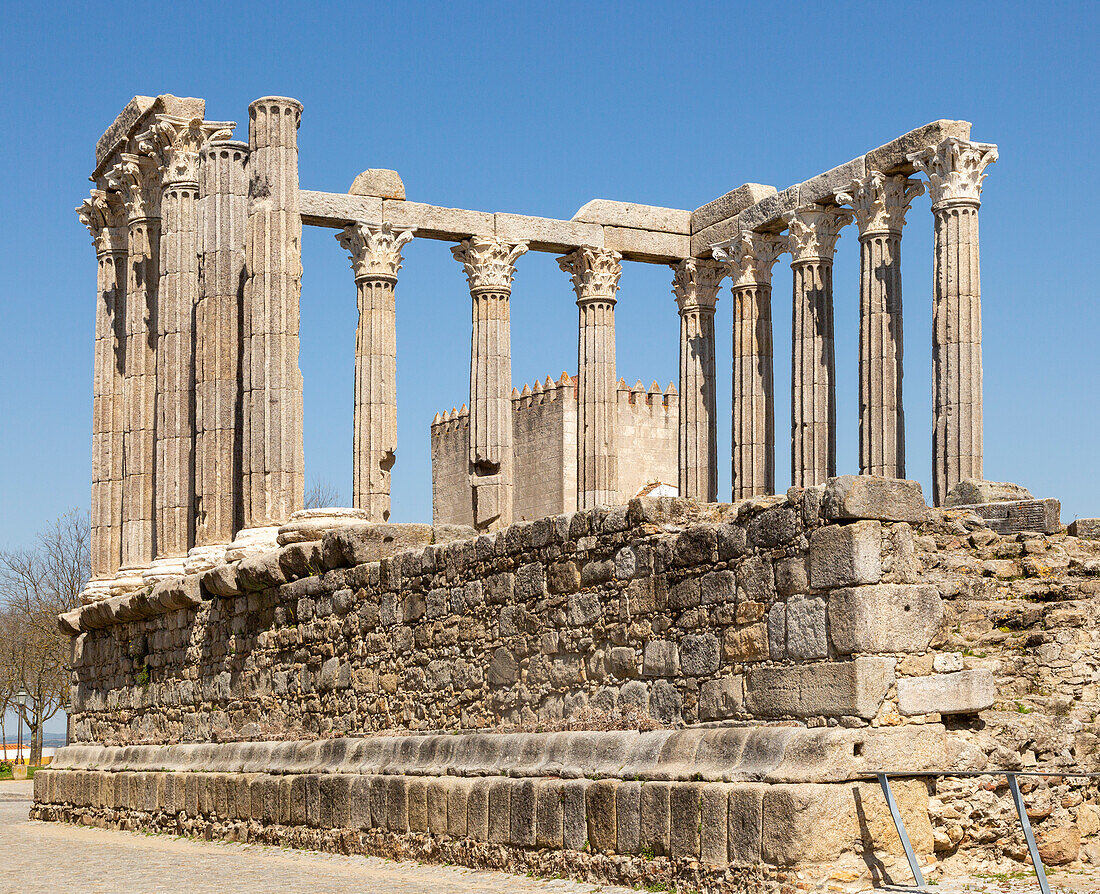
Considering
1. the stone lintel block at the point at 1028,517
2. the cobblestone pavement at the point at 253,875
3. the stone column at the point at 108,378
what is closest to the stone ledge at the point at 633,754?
the cobblestone pavement at the point at 253,875

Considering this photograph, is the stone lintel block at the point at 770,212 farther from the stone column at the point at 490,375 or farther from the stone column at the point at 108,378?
the stone column at the point at 108,378

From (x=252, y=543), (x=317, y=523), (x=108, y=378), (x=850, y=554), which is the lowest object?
(x=850, y=554)

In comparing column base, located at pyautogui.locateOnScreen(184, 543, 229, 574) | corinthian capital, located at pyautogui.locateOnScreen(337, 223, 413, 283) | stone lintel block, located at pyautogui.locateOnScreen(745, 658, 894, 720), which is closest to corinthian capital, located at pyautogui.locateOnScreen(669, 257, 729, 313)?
corinthian capital, located at pyautogui.locateOnScreen(337, 223, 413, 283)

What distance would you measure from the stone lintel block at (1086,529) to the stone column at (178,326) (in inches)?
461

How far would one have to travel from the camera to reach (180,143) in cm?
1914

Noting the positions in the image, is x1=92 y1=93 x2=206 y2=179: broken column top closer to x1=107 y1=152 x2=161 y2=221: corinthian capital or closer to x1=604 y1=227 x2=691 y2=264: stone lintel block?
x1=107 y1=152 x2=161 y2=221: corinthian capital

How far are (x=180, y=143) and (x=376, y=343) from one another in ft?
16.2

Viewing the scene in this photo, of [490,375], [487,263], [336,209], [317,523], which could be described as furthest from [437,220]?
[317,523]

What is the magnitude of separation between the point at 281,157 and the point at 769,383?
9.26 m

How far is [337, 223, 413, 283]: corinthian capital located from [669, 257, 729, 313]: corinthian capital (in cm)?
471

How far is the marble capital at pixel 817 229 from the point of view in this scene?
23.0 metres

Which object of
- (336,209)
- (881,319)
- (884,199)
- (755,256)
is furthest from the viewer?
(755,256)

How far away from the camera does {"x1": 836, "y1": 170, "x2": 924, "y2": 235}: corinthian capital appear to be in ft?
70.8

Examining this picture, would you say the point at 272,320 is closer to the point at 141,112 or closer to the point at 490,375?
the point at 141,112
